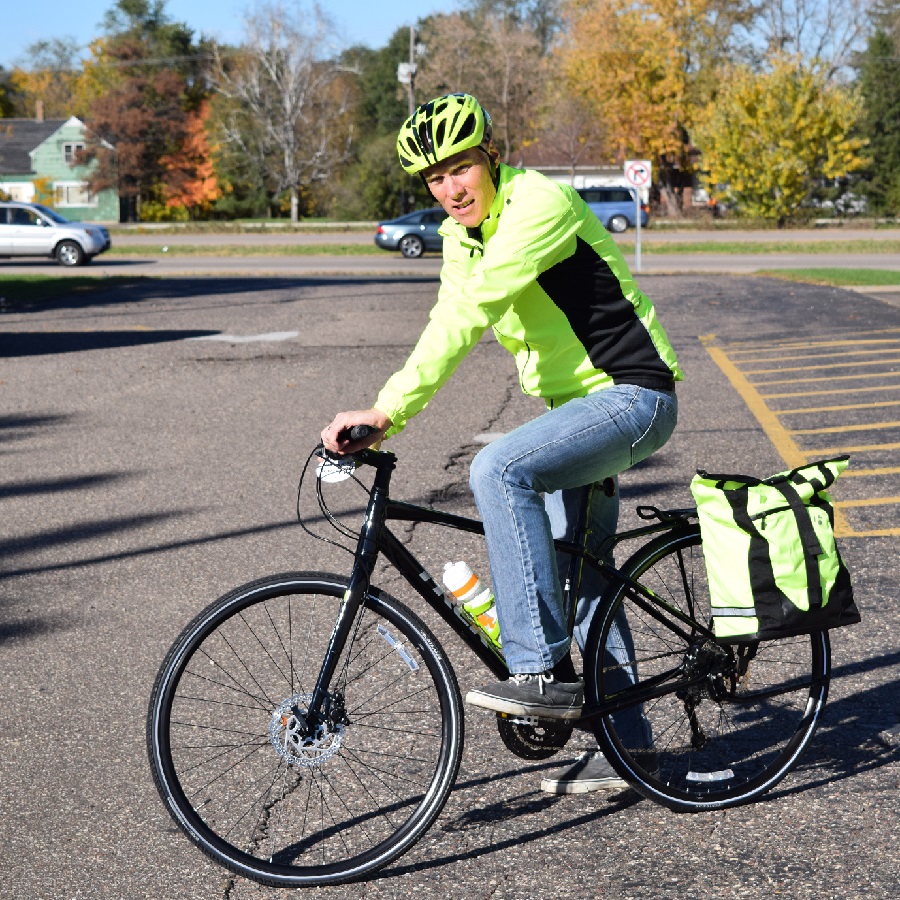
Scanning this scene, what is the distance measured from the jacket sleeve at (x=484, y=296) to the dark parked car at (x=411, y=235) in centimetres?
3318

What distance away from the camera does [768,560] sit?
340 centimetres

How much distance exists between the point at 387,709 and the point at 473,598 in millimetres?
710

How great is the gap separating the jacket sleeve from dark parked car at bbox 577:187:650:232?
4435 cm

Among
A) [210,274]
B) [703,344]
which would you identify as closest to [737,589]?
[703,344]

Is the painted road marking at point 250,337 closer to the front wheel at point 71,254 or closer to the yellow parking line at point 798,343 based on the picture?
the yellow parking line at point 798,343

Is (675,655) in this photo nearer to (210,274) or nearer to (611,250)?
(611,250)

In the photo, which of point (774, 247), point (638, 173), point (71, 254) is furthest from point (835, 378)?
point (71, 254)

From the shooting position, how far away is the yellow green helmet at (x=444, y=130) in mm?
3215

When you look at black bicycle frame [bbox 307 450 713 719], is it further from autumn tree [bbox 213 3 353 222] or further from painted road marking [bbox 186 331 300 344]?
autumn tree [bbox 213 3 353 222]

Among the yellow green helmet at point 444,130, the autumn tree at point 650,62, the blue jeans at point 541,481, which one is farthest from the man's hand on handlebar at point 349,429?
the autumn tree at point 650,62

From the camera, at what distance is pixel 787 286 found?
22.0 m

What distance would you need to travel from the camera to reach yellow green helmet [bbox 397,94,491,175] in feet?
10.5

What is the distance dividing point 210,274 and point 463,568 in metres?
27.1

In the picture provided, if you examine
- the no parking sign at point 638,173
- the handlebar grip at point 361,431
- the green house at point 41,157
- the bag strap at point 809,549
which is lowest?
the bag strap at point 809,549
